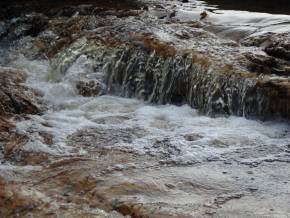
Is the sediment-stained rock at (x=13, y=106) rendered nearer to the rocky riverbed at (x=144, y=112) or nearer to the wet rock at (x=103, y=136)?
the rocky riverbed at (x=144, y=112)

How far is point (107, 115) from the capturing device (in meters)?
6.56

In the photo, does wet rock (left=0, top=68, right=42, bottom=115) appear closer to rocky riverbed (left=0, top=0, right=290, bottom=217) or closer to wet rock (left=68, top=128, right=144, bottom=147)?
rocky riverbed (left=0, top=0, right=290, bottom=217)

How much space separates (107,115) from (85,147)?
123cm

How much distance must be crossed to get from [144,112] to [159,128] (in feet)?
2.60

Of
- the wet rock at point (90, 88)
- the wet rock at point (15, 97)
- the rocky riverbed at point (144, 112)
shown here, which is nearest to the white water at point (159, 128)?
the rocky riverbed at point (144, 112)

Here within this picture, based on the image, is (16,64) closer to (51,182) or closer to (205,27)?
(205,27)

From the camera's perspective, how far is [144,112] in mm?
6766

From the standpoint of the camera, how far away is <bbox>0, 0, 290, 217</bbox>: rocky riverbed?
4238 millimetres

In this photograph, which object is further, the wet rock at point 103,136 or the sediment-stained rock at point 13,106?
the wet rock at point 103,136

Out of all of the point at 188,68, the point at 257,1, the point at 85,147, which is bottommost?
the point at 85,147

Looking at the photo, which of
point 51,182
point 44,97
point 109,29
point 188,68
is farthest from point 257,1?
point 51,182

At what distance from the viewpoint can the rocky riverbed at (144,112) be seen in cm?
424

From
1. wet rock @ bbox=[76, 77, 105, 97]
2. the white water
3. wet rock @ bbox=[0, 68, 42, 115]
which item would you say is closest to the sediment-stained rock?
wet rock @ bbox=[0, 68, 42, 115]

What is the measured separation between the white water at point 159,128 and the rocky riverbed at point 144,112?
0.07 feet
